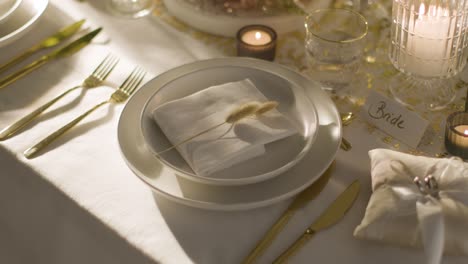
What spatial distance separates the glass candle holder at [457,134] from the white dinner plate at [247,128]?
0.21 meters

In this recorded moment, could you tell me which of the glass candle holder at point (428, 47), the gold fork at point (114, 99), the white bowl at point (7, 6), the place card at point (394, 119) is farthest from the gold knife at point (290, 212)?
the white bowl at point (7, 6)

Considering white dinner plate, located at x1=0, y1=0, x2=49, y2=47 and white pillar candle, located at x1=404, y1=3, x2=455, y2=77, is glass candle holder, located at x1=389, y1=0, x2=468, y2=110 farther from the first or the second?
white dinner plate, located at x1=0, y1=0, x2=49, y2=47

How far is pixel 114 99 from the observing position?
1057mm

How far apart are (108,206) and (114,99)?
24 cm

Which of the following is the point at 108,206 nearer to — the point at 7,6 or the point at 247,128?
the point at 247,128

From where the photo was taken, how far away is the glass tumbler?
41.1 inches

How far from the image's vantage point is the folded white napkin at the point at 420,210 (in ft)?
2.44

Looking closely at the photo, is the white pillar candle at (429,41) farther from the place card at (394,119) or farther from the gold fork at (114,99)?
the gold fork at (114,99)

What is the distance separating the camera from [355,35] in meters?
1.07

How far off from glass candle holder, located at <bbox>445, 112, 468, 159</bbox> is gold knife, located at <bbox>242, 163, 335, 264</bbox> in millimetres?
181

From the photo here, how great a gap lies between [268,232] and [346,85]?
14.9 inches

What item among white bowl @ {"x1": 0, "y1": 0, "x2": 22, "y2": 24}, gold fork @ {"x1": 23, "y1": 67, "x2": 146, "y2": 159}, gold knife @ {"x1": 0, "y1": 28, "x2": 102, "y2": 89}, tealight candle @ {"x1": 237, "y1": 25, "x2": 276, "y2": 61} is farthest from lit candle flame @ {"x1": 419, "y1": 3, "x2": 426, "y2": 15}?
white bowl @ {"x1": 0, "y1": 0, "x2": 22, "y2": 24}

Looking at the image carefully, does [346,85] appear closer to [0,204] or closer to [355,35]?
[355,35]

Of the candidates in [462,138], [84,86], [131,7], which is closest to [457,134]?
[462,138]
